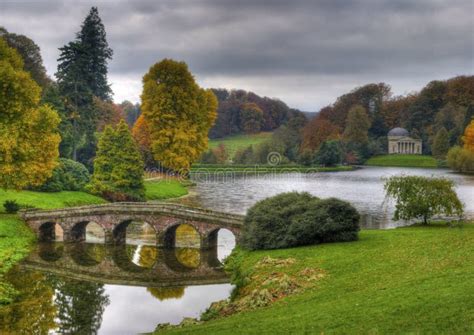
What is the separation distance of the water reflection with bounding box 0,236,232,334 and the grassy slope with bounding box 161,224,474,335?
4.43 metres

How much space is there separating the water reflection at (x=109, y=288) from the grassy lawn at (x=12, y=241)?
831 millimetres

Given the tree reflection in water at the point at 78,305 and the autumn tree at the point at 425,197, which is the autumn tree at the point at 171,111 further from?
the tree reflection in water at the point at 78,305

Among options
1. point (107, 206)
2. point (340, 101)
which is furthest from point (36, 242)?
point (340, 101)

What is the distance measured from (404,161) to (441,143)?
37.9ft

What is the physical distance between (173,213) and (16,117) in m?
15.9

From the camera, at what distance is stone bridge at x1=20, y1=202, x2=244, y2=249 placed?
4459 cm

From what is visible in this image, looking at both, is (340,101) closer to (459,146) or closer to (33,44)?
(459,146)

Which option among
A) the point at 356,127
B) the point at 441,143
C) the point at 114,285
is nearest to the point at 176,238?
the point at 114,285

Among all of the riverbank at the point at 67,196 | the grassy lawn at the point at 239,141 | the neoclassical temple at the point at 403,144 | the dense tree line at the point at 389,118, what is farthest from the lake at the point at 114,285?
the grassy lawn at the point at 239,141

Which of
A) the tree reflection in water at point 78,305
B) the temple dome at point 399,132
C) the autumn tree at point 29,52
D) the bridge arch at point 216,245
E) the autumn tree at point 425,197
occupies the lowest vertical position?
the tree reflection in water at point 78,305

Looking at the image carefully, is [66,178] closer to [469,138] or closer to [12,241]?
[12,241]

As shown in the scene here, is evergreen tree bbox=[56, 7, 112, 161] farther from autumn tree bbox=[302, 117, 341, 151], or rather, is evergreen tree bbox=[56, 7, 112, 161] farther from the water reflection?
autumn tree bbox=[302, 117, 341, 151]

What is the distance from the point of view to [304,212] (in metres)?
37.2

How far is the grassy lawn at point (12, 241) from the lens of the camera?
131 ft
